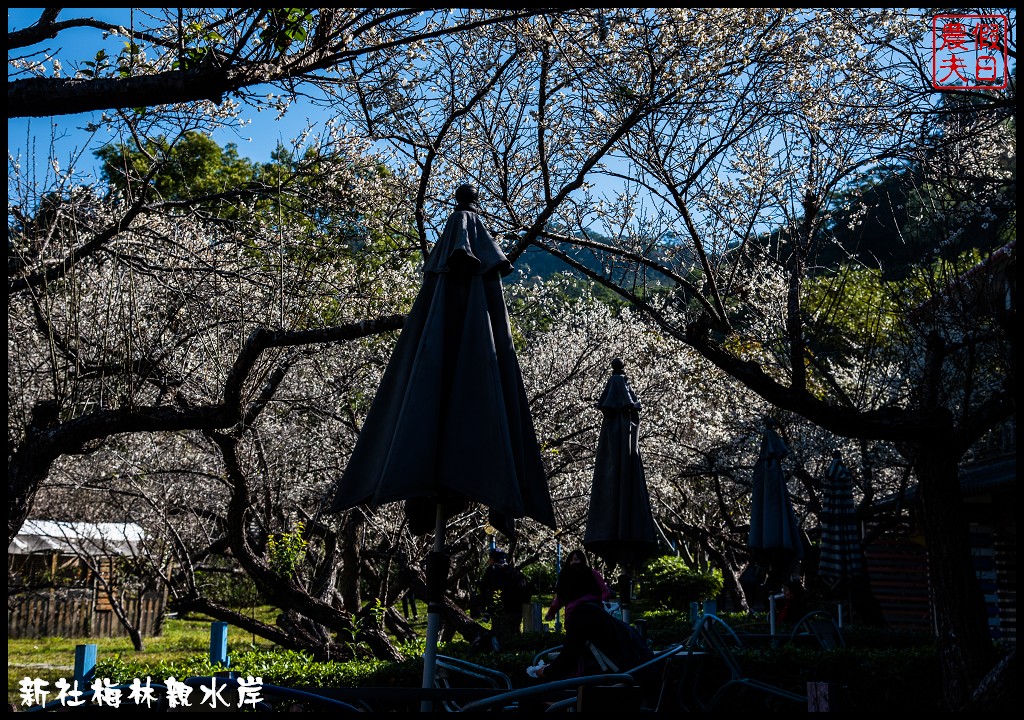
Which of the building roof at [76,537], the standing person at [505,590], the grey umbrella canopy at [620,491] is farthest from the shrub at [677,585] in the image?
the grey umbrella canopy at [620,491]

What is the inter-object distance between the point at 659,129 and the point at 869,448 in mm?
11107

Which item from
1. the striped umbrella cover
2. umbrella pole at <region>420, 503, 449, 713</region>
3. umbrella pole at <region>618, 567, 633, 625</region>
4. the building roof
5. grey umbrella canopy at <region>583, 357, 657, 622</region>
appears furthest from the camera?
the building roof

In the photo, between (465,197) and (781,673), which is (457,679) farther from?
(465,197)

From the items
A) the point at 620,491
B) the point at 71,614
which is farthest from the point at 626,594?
the point at 71,614

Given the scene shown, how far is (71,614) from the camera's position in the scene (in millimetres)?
20812

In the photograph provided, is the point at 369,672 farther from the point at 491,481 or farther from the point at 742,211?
the point at 742,211

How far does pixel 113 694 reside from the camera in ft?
14.4

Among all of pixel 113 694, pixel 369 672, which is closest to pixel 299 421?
pixel 369 672

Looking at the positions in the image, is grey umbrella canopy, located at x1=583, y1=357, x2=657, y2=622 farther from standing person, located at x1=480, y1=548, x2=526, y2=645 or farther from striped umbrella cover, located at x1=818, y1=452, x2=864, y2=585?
striped umbrella cover, located at x1=818, y1=452, x2=864, y2=585

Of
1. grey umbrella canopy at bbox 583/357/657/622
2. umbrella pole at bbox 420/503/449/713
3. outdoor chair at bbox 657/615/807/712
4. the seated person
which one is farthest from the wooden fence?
umbrella pole at bbox 420/503/449/713

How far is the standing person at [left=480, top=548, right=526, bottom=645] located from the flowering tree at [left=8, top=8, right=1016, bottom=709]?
4091mm

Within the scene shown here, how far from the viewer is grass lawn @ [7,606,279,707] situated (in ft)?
45.1

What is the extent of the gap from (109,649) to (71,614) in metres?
4.13

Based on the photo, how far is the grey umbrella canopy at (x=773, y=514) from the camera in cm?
1053
